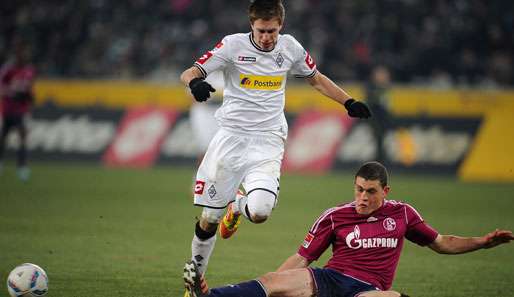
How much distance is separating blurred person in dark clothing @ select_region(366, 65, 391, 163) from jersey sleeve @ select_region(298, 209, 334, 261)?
41.9ft

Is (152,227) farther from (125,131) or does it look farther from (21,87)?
(125,131)

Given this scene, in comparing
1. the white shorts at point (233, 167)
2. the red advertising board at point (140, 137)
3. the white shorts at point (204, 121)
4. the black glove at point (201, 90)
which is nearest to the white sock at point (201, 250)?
the white shorts at point (233, 167)

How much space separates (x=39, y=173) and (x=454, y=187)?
8918 mm

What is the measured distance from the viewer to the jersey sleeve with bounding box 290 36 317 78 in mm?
7949

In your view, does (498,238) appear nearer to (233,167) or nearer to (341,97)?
(341,97)

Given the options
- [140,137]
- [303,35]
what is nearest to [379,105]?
[303,35]

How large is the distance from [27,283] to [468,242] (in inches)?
134

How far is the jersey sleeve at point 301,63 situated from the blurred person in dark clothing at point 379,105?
11524 mm

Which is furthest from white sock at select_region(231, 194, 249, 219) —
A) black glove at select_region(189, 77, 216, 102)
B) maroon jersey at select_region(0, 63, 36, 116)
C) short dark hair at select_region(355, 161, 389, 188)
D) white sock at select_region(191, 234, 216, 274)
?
maroon jersey at select_region(0, 63, 36, 116)

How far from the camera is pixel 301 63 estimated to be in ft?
26.3

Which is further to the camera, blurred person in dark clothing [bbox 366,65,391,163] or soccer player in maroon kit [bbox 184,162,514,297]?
blurred person in dark clothing [bbox 366,65,391,163]

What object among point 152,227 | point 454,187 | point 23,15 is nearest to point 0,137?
point 23,15

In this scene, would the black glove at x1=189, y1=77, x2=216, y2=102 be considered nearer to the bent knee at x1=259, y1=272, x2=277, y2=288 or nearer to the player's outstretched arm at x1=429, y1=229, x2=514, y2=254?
the bent knee at x1=259, y1=272, x2=277, y2=288

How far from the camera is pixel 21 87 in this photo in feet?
60.3
